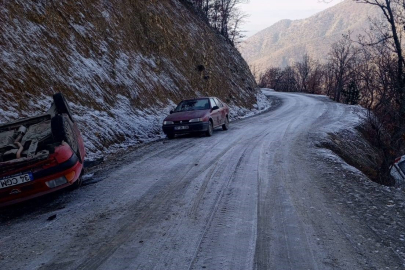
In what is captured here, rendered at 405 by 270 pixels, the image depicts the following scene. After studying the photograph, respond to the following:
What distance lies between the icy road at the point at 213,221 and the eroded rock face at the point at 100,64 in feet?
14.3

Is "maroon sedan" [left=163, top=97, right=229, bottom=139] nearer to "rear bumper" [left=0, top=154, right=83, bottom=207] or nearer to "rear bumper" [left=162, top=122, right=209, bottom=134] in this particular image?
"rear bumper" [left=162, top=122, right=209, bottom=134]

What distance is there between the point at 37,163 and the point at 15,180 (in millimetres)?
370

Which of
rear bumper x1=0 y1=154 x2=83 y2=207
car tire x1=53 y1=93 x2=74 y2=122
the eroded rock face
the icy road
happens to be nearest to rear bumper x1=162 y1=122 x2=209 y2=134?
the eroded rock face

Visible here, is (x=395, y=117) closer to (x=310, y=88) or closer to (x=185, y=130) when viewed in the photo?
(x=185, y=130)

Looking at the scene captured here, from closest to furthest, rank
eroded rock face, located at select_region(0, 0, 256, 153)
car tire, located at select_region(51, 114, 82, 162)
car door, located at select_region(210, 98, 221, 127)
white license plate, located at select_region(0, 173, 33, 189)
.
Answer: white license plate, located at select_region(0, 173, 33, 189), car tire, located at select_region(51, 114, 82, 162), eroded rock face, located at select_region(0, 0, 256, 153), car door, located at select_region(210, 98, 221, 127)

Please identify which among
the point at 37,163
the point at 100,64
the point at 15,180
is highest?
the point at 100,64

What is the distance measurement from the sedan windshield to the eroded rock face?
146 centimetres

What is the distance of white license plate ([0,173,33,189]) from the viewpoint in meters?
5.02

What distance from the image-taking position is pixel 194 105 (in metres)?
14.0

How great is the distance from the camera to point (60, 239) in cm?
417

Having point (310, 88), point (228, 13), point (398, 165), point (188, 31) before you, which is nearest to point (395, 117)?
point (398, 165)

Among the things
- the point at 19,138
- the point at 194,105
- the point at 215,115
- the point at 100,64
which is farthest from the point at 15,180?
the point at 100,64

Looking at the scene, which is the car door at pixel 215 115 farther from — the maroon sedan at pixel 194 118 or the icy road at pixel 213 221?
the icy road at pixel 213 221

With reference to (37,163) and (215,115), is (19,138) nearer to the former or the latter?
(37,163)
